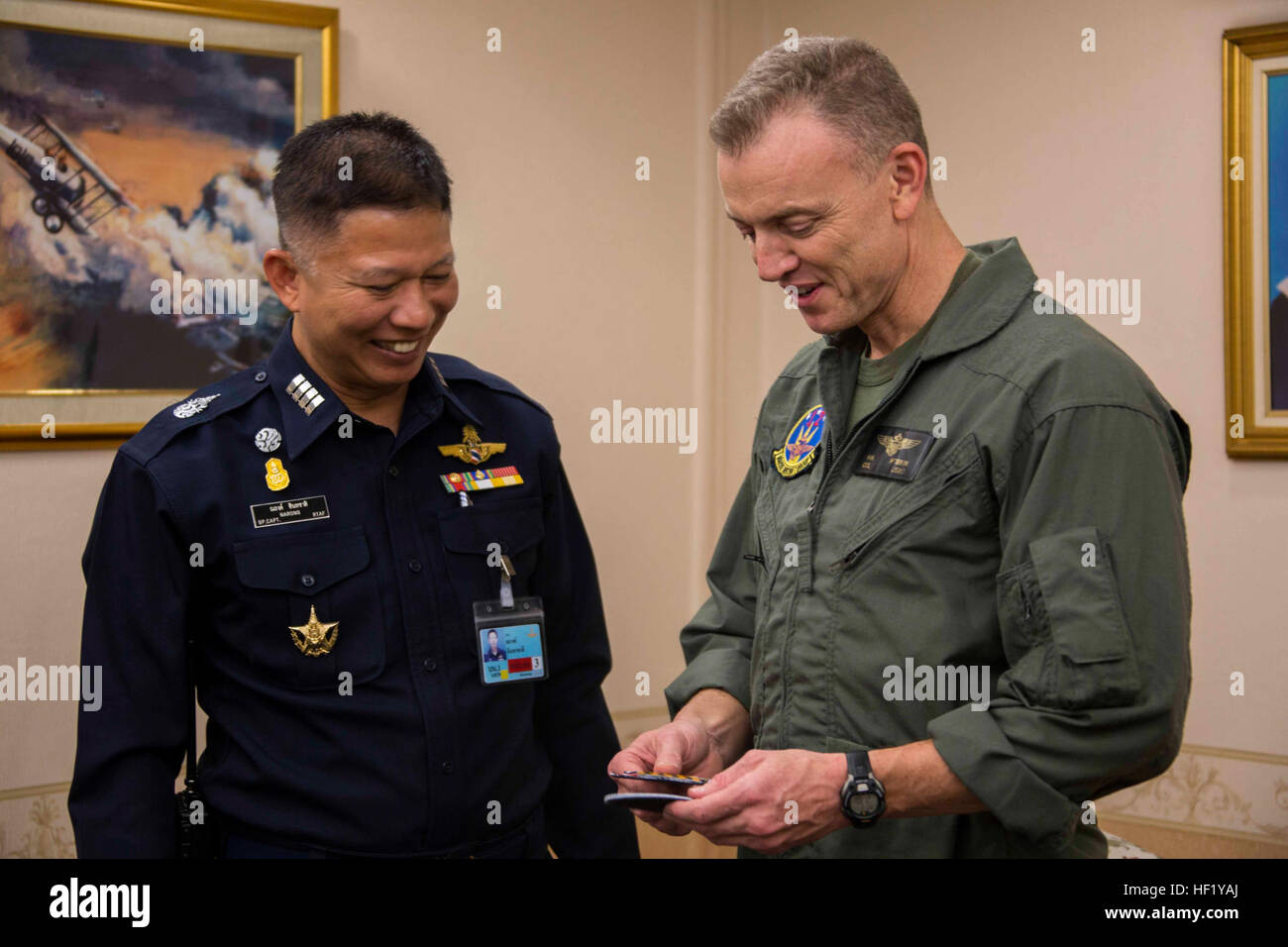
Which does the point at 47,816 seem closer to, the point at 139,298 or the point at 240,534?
the point at 139,298

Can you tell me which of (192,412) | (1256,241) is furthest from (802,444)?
(1256,241)

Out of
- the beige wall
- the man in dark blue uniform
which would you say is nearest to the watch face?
the man in dark blue uniform

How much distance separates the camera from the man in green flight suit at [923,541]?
1326mm

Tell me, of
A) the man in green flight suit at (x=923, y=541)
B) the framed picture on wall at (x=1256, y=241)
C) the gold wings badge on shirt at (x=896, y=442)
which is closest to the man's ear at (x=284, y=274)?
the man in green flight suit at (x=923, y=541)

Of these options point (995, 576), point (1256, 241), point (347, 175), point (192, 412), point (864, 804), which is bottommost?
point (864, 804)

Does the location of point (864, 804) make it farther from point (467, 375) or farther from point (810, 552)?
point (467, 375)

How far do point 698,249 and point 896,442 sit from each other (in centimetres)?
254

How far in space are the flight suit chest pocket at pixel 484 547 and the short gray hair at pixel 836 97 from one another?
2.44ft

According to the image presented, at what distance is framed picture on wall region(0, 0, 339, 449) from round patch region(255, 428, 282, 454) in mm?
1258

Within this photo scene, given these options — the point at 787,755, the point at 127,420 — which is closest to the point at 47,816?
the point at 127,420

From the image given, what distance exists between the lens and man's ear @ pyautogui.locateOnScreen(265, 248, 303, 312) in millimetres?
1908

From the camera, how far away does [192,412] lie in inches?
75.8

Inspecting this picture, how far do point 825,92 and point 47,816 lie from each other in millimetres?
2516
